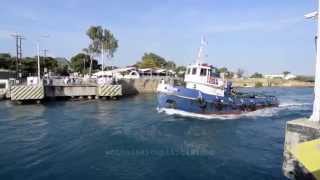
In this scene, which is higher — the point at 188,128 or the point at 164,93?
the point at 164,93

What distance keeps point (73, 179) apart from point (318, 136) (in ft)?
36.3

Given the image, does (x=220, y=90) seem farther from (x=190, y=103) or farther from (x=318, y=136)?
(x=318, y=136)

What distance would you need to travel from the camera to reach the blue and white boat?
128ft

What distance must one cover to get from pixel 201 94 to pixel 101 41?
64.9m

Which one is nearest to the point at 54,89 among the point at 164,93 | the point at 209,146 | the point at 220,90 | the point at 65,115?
the point at 65,115

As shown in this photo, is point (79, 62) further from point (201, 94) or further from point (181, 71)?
point (201, 94)

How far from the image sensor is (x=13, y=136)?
2809 cm

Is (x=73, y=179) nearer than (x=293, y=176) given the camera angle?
No

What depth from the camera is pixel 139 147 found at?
24266 mm

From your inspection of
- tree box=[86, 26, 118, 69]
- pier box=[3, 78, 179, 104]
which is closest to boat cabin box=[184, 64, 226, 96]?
pier box=[3, 78, 179, 104]

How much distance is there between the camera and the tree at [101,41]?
9731cm

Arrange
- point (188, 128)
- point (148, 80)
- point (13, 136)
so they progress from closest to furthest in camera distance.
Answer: point (13, 136), point (188, 128), point (148, 80)

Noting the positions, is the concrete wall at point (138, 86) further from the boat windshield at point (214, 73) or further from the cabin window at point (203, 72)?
the cabin window at point (203, 72)

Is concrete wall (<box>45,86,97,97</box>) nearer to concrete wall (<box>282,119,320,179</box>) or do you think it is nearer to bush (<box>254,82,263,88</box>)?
concrete wall (<box>282,119,320,179</box>)
